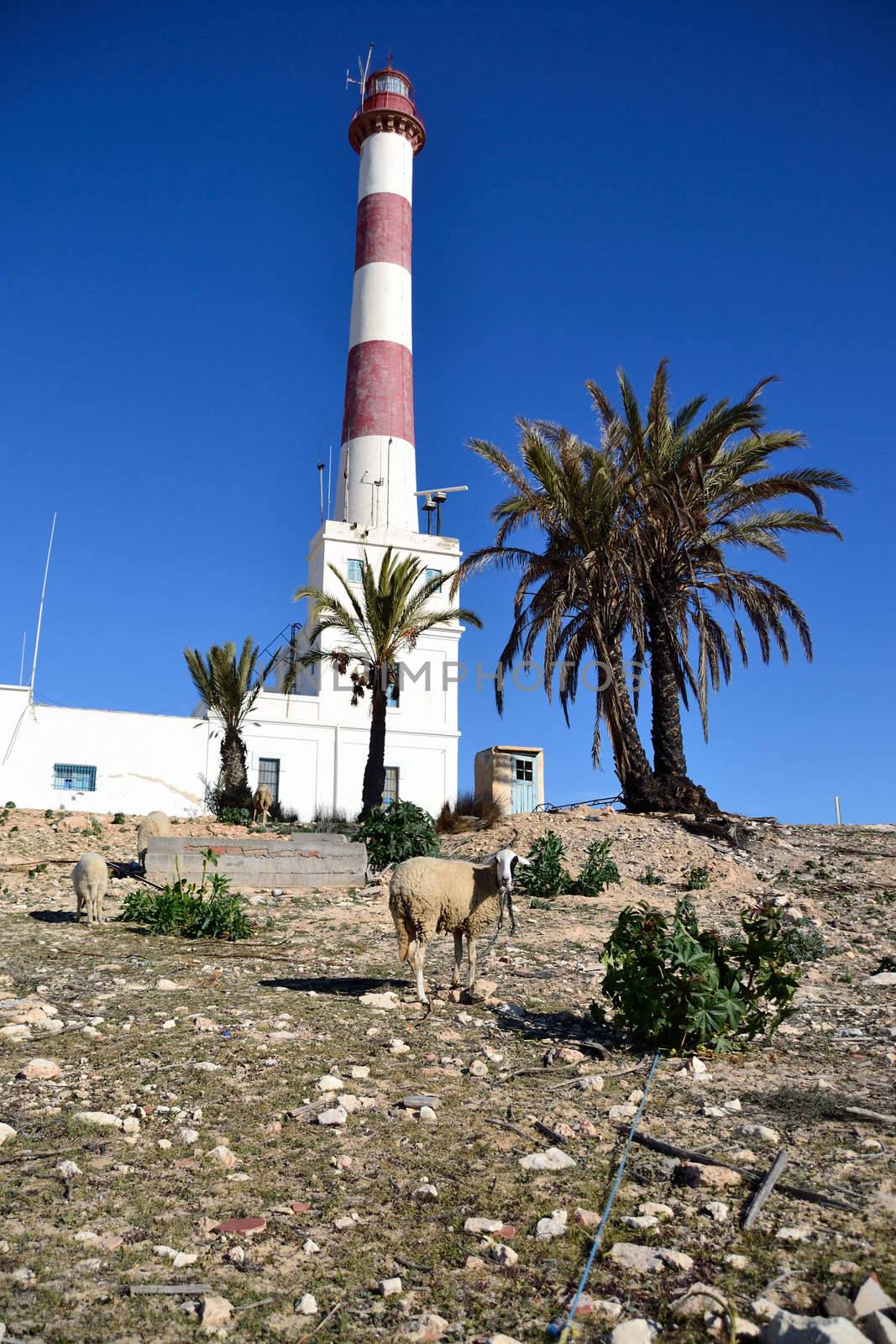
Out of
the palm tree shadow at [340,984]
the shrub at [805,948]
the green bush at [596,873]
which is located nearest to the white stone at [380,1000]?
the palm tree shadow at [340,984]

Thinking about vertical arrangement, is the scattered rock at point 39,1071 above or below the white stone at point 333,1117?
above

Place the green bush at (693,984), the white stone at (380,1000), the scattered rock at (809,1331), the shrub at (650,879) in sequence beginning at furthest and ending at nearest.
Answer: the shrub at (650,879)
the white stone at (380,1000)
the green bush at (693,984)
the scattered rock at (809,1331)

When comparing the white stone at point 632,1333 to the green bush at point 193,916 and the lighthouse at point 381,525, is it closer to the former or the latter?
the green bush at point 193,916

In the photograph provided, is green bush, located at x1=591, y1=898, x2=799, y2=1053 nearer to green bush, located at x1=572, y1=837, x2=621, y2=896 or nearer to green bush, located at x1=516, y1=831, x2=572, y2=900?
green bush, located at x1=516, y1=831, x2=572, y2=900

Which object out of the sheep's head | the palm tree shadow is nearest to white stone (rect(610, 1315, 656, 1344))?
the sheep's head

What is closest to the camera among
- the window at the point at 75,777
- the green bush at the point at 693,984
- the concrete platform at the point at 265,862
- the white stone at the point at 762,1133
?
the white stone at the point at 762,1133

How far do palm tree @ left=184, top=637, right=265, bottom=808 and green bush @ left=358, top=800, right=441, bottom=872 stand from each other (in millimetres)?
10601

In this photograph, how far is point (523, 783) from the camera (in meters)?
30.6

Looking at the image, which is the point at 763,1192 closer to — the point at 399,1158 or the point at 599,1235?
the point at 599,1235

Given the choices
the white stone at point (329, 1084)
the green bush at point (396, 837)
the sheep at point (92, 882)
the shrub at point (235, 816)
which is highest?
the shrub at point (235, 816)

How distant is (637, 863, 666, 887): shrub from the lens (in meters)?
17.3

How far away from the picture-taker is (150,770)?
2931 cm

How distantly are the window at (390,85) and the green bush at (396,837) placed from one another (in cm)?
3182

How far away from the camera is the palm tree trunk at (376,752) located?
25156 millimetres
